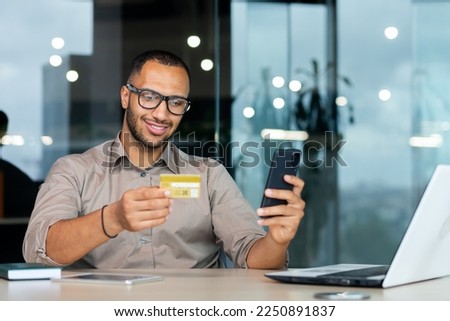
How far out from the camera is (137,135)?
2713 mm

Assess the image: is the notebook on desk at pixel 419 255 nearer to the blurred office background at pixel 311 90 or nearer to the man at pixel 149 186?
the man at pixel 149 186

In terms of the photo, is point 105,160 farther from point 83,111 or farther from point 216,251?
point 83,111

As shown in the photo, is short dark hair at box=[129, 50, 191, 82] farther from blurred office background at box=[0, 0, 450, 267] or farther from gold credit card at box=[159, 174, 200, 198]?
blurred office background at box=[0, 0, 450, 267]

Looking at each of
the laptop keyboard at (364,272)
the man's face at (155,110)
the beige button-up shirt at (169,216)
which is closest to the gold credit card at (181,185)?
the laptop keyboard at (364,272)

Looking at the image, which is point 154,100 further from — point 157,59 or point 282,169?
point 282,169

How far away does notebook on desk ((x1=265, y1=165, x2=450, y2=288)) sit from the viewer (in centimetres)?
160

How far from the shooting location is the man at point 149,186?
8.12 feet

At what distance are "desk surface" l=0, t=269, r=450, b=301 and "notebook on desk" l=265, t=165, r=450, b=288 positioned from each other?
0.07 feet

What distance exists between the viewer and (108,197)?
2.64 m

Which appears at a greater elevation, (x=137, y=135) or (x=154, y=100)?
(x=154, y=100)

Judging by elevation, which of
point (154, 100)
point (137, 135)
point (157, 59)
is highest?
point (157, 59)

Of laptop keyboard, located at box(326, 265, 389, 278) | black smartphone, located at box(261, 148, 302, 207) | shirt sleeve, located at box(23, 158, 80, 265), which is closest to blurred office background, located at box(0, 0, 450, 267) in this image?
shirt sleeve, located at box(23, 158, 80, 265)

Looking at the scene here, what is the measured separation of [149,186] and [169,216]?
239mm

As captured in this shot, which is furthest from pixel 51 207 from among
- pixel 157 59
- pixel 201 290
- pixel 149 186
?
pixel 201 290
